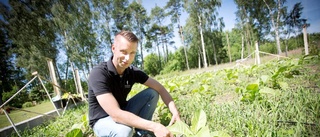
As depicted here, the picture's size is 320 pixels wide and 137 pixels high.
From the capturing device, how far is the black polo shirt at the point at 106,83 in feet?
5.08

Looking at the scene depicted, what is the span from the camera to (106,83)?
→ 62.1 inches

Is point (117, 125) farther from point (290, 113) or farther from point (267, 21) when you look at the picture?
point (267, 21)

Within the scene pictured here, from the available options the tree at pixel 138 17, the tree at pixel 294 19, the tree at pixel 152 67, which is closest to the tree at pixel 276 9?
the tree at pixel 294 19

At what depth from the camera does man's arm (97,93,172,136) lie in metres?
1.19

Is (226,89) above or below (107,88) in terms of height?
below

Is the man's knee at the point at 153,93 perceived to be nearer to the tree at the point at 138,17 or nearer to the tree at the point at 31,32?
the tree at the point at 31,32

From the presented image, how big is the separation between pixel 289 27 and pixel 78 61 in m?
29.6

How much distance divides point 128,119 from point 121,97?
67 centimetres

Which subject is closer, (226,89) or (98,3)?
(226,89)

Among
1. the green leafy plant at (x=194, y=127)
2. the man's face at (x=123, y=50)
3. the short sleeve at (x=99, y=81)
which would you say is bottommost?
the green leafy plant at (x=194, y=127)

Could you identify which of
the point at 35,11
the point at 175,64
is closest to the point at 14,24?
the point at 35,11

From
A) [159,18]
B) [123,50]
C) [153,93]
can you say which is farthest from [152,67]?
[123,50]

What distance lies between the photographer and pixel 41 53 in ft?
47.2

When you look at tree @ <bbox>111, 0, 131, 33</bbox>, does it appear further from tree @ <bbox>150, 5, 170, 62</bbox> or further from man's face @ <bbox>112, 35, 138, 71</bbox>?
man's face @ <bbox>112, 35, 138, 71</bbox>
